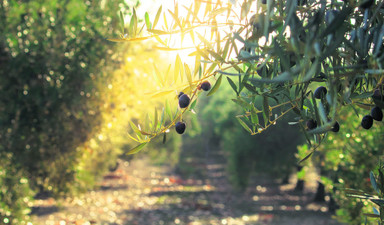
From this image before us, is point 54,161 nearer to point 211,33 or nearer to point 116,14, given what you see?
point 116,14

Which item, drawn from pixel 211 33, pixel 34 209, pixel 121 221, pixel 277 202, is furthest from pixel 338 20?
pixel 277 202

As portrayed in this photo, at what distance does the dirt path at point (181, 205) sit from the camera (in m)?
11.9

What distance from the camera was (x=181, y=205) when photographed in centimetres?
1541

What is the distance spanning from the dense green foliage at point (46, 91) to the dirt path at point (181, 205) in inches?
65.9

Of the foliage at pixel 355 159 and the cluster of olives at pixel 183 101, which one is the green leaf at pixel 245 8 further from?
the foliage at pixel 355 159

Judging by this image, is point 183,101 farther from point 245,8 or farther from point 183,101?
point 245,8

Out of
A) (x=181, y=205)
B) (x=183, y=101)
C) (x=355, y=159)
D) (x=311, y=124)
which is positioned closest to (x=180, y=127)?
(x=183, y=101)

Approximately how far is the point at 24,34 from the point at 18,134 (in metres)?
1.94

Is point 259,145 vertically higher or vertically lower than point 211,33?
lower

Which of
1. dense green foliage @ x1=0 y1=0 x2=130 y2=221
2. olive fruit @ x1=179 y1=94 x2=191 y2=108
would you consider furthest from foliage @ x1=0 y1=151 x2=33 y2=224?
olive fruit @ x1=179 y1=94 x2=191 y2=108

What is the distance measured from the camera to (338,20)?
943mm

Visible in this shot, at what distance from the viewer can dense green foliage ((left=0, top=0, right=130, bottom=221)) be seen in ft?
21.2

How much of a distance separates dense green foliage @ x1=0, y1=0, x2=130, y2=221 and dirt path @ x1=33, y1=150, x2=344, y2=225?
1.67 m

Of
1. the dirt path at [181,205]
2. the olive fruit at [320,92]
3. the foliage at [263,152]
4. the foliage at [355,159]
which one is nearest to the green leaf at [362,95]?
the olive fruit at [320,92]
